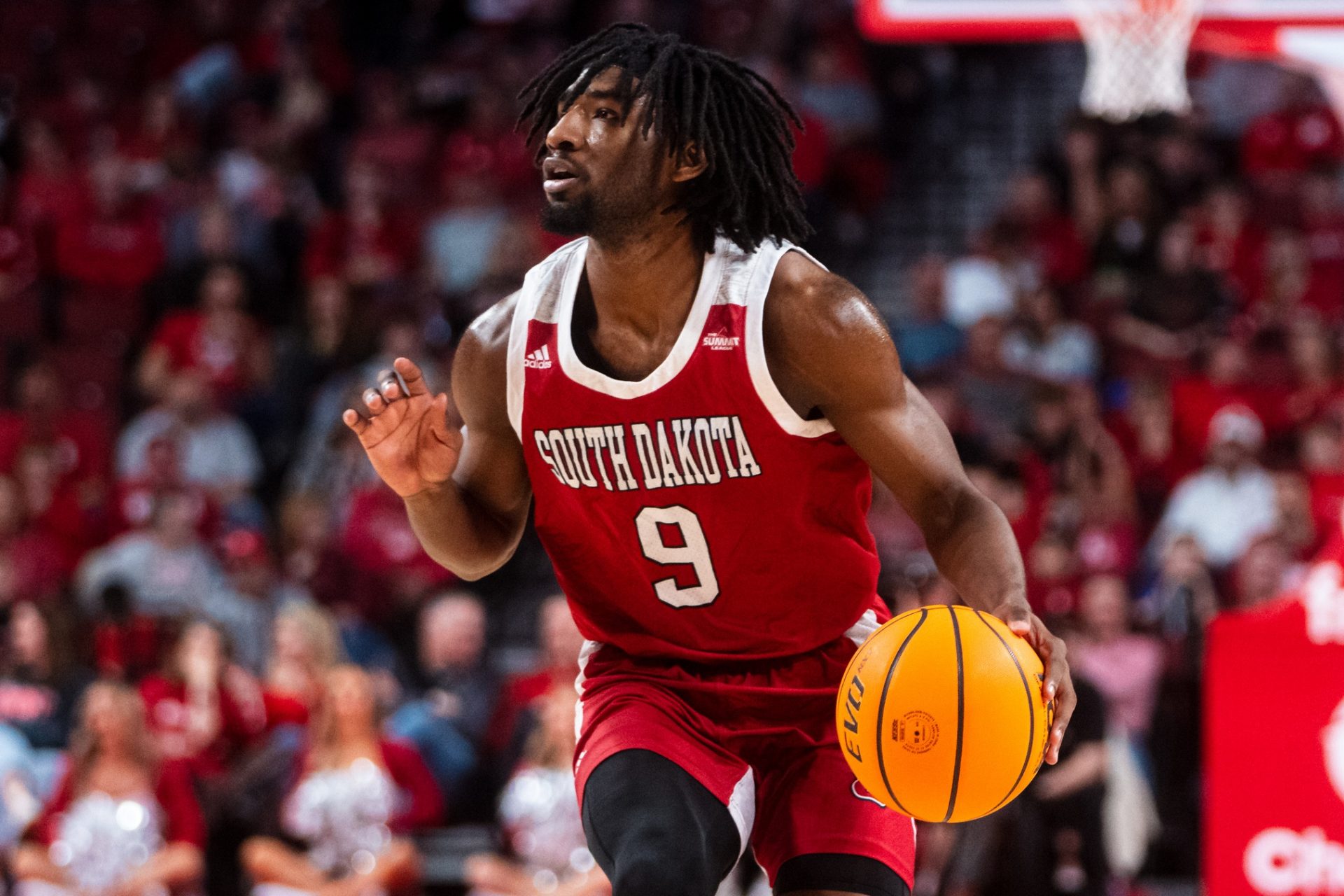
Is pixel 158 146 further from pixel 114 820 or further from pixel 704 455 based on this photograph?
pixel 704 455

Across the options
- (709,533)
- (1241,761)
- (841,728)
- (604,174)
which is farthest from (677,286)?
(1241,761)

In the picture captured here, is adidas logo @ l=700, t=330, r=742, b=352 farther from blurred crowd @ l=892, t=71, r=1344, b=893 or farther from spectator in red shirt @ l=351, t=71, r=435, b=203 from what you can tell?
spectator in red shirt @ l=351, t=71, r=435, b=203

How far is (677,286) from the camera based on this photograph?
11.4ft

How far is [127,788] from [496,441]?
4.07 m

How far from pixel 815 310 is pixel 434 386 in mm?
6136

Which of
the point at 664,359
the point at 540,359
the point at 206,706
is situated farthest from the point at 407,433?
the point at 206,706

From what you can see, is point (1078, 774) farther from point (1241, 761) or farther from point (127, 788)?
point (127, 788)

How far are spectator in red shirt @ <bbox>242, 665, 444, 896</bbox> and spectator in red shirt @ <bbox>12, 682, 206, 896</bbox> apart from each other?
1.01ft

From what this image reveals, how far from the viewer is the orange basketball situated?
10.1 feet

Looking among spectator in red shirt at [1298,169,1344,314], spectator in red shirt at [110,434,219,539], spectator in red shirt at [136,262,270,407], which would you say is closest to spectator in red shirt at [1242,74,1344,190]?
spectator in red shirt at [1298,169,1344,314]

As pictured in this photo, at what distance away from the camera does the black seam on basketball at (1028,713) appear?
3.08 meters

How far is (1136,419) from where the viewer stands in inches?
353

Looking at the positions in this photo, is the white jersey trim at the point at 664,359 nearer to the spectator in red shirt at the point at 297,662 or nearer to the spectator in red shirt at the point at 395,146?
the spectator in red shirt at the point at 297,662

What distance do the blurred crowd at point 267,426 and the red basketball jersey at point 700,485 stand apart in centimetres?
350
